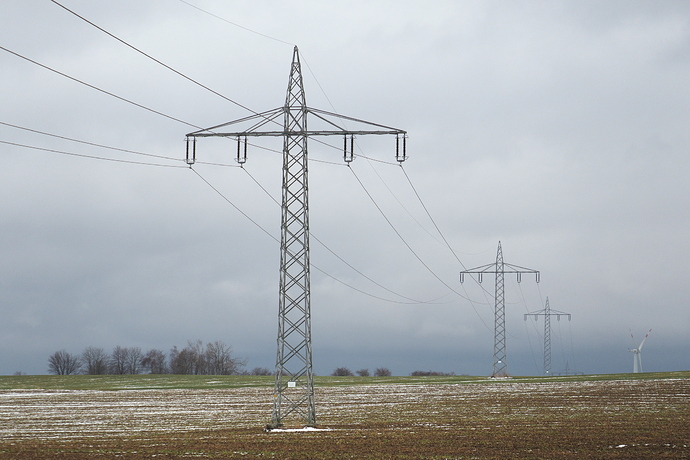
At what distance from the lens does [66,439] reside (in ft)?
117

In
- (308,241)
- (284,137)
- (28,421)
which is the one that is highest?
(284,137)

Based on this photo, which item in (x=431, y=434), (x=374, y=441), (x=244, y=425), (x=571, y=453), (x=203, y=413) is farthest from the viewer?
(x=203, y=413)

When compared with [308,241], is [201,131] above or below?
above

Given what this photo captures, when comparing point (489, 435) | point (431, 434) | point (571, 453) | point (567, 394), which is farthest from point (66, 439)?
point (567, 394)

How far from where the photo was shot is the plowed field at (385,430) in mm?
28031

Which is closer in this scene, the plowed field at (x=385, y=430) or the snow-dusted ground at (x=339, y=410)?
the plowed field at (x=385, y=430)

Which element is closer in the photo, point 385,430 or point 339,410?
point 385,430

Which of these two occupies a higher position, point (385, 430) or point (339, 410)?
point (385, 430)

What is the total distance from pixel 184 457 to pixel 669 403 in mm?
36659

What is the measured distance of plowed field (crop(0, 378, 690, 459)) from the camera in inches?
1104

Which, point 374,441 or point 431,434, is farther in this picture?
point 431,434

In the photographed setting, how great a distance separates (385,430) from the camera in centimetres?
3781

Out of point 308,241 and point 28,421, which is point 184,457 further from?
point 28,421

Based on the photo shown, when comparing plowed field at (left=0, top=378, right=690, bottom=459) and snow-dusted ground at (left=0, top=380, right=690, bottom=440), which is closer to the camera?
plowed field at (left=0, top=378, right=690, bottom=459)
